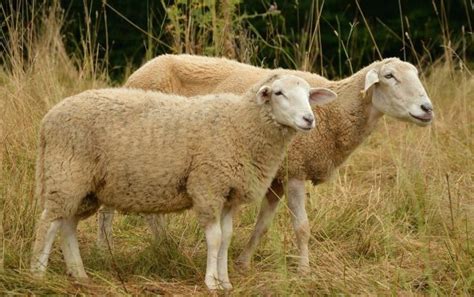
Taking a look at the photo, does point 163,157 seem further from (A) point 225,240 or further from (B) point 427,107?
(B) point 427,107

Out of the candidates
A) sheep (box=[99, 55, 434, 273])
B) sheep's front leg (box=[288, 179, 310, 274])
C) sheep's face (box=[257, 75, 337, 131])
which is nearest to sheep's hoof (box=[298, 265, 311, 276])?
sheep (box=[99, 55, 434, 273])

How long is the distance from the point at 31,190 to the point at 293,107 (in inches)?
70.6

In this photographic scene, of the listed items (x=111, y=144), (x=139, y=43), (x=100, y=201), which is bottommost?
(x=139, y=43)

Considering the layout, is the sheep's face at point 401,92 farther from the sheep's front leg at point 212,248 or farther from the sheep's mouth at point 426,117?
the sheep's front leg at point 212,248

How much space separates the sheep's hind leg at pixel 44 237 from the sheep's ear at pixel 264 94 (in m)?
1.25

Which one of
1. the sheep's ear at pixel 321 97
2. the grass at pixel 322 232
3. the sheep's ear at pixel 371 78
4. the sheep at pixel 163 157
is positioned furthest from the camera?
the sheep's ear at pixel 371 78

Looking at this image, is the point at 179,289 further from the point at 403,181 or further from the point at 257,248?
the point at 403,181

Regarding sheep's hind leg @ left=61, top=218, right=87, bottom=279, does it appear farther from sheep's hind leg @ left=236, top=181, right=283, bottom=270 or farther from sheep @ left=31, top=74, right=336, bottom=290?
sheep's hind leg @ left=236, top=181, right=283, bottom=270

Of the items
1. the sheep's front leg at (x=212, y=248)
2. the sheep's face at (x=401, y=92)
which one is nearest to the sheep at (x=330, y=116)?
the sheep's face at (x=401, y=92)

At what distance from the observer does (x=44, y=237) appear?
206 inches

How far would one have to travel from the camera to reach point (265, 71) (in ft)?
20.4

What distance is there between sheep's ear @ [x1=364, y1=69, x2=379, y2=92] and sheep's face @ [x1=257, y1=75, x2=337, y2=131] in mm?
564

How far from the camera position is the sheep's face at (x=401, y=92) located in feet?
18.6

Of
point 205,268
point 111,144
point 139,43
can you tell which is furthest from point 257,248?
point 139,43
